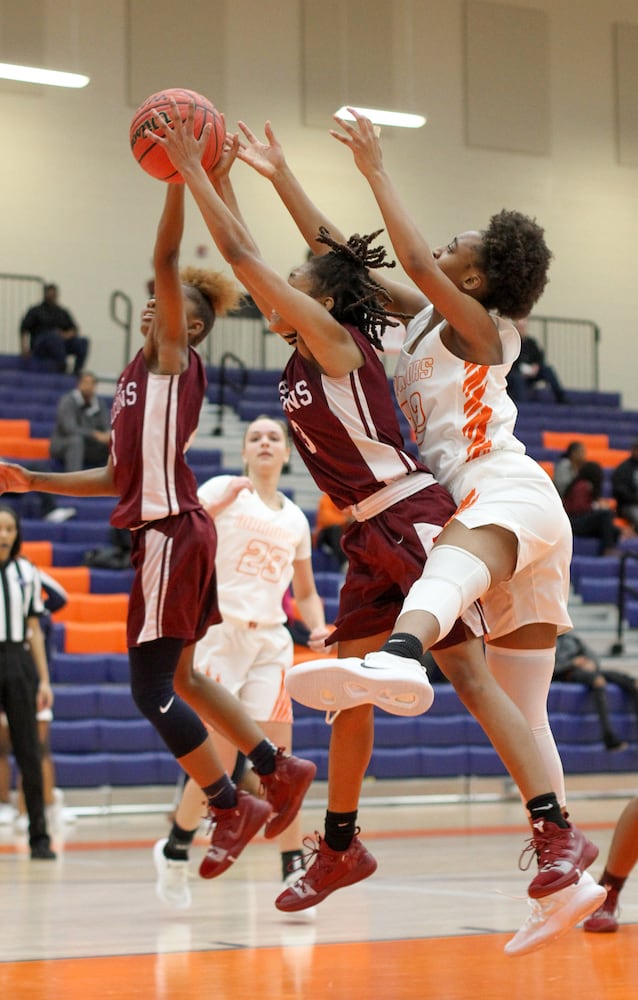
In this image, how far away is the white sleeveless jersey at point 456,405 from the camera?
12.2ft

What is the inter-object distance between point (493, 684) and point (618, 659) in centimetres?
876

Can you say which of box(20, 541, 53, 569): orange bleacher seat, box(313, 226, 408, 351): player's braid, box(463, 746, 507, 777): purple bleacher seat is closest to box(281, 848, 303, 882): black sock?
box(313, 226, 408, 351): player's braid

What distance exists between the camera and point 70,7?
639 inches

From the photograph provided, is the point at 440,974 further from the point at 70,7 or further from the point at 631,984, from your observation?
the point at 70,7

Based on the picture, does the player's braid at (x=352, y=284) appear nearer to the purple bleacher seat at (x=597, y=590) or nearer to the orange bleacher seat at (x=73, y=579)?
the orange bleacher seat at (x=73, y=579)

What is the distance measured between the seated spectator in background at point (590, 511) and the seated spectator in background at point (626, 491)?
2.08 ft

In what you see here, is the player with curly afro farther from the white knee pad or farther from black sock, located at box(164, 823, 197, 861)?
black sock, located at box(164, 823, 197, 861)

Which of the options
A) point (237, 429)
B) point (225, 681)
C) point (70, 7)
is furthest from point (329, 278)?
point (70, 7)

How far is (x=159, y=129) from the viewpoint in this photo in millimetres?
3834

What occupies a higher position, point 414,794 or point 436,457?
point 436,457

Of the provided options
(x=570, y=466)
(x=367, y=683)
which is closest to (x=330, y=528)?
(x=570, y=466)

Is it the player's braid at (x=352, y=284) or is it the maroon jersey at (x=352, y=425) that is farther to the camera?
the player's braid at (x=352, y=284)

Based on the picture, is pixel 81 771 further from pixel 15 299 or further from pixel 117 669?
pixel 15 299

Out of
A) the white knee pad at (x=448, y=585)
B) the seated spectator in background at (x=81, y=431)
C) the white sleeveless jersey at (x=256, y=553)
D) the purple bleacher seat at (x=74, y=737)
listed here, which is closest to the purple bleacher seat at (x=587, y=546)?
the seated spectator in background at (x=81, y=431)
